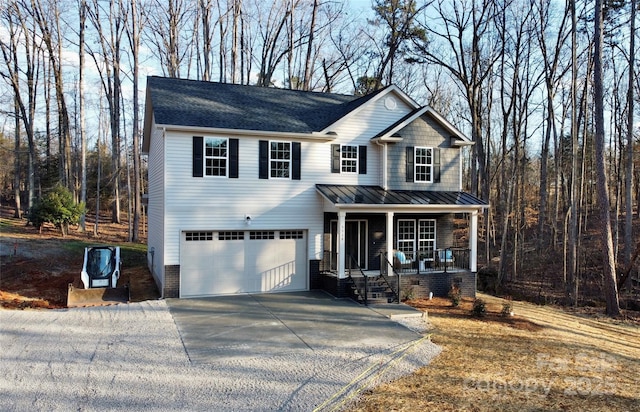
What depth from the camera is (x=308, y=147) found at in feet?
50.0

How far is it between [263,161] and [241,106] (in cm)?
267

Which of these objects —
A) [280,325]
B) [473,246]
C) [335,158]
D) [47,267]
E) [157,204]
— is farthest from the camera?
[47,267]

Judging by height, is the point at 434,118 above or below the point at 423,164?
above

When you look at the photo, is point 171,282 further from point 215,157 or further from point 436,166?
point 436,166

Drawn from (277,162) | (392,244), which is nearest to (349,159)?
(277,162)

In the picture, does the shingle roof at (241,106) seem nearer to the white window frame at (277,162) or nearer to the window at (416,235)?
the white window frame at (277,162)

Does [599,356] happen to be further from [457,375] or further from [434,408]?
[434,408]

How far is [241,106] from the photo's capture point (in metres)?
15.9

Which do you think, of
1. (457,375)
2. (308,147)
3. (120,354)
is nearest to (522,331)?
(457,375)

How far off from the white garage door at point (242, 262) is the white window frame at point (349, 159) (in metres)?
2.80

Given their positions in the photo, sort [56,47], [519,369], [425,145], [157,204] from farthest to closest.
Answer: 1. [56,47]
2. [425,145]
3. [157,204]
4. [519,369]

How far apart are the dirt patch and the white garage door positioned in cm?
161

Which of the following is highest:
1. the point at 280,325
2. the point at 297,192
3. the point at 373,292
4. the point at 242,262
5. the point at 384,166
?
the point at 384,166

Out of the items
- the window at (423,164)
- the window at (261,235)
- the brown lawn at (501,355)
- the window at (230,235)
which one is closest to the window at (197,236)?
the window at (230,235)
